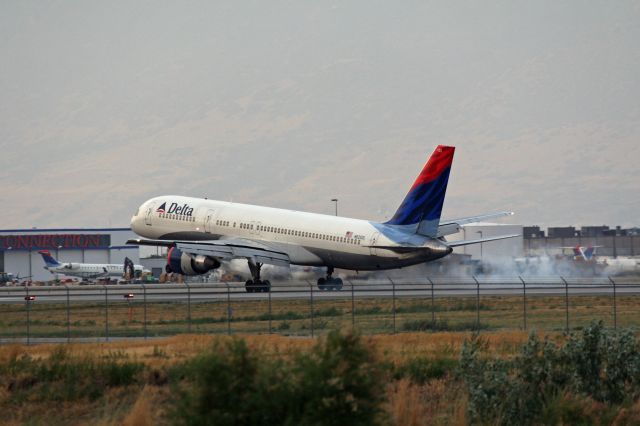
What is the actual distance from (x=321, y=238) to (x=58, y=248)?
3436 inches

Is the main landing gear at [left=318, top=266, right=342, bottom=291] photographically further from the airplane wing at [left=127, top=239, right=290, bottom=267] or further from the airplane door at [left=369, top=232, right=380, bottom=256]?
the airplane door at [left=369, top=232, right=380, bottom=256]

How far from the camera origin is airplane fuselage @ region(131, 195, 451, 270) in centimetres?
6456

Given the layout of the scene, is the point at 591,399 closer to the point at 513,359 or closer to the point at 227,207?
the point at 513,359

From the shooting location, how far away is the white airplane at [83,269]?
129 metres

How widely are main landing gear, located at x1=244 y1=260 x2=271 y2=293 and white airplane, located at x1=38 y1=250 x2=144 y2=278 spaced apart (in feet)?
206

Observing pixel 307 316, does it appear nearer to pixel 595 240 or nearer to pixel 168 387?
pixel 168 387

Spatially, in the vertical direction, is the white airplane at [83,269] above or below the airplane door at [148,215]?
below

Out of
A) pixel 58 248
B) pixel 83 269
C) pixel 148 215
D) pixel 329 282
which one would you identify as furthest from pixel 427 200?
pixel 58 248

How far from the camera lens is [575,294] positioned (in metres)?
63.9

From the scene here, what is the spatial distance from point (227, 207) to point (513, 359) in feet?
141

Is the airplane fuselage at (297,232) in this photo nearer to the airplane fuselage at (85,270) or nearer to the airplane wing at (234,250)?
the airplane wing at (234,250)

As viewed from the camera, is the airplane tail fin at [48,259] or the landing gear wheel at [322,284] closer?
the landing gear wheel at [322,284]

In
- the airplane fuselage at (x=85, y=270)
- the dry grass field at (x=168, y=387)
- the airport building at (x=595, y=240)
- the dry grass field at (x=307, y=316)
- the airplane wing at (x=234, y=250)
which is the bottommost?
the dry grass field at (x=168, y=387)

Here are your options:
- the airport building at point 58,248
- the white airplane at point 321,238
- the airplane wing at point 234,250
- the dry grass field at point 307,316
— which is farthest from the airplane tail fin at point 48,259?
the dry grass field at point 307,316
